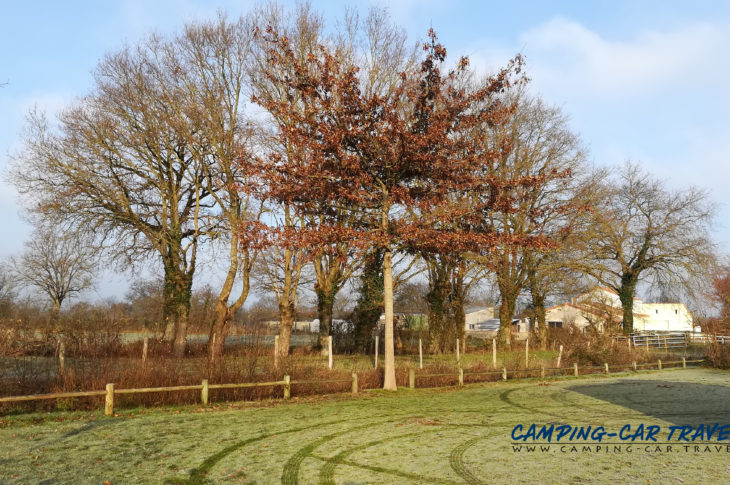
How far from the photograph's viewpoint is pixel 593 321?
87.2ft

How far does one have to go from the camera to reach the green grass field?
22.3ft

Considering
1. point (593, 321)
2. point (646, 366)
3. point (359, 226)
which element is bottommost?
point (646, 366)

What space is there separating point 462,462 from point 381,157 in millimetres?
9982

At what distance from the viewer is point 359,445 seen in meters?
8.55

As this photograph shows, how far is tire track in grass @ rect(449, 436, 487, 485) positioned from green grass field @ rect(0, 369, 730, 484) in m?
0.02

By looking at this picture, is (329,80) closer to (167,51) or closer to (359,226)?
(359,226)

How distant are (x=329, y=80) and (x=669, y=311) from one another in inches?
3174

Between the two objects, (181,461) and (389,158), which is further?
(389,158)

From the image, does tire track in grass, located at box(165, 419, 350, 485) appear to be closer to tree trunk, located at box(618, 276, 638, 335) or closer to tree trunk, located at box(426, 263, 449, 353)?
tree trunk, located at box(426, 263, 449, 353)

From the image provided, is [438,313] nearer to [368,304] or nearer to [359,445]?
[368,304]

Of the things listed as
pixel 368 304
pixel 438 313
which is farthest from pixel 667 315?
pixel 368 304

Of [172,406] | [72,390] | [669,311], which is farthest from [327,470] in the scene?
[669,311]

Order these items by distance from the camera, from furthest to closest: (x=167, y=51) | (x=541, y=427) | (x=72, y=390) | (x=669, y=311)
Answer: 1. (x=669, y=311)
2. (x=167, y=51)
3. (x=72, y=390)
4. (x=541, y=427)

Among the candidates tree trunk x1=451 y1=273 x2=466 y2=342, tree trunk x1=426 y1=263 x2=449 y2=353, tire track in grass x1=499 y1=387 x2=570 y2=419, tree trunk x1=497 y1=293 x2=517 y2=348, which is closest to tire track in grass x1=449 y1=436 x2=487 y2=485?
tire track in grass x1=499 y1=387 x2=570 y2=419
